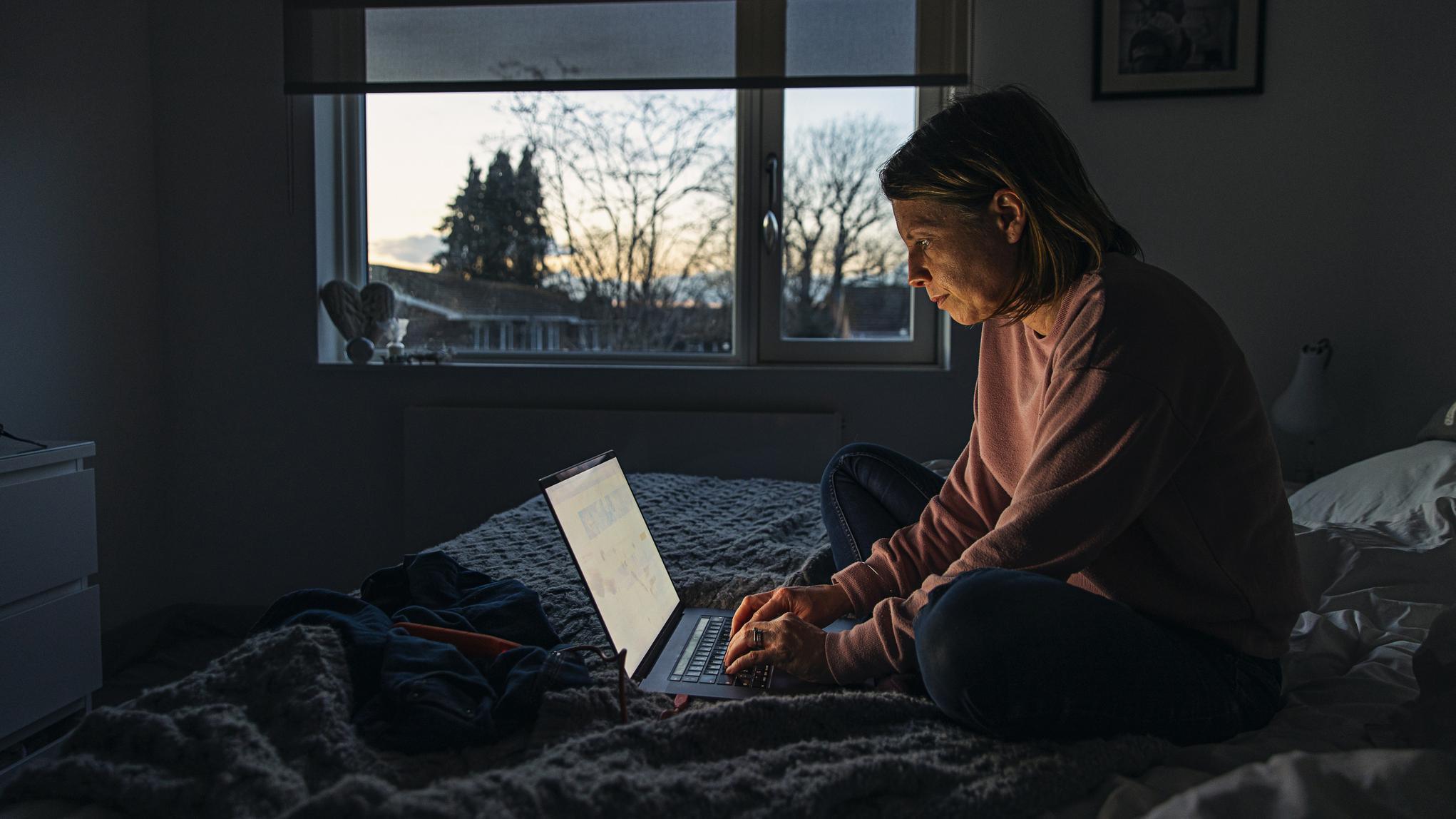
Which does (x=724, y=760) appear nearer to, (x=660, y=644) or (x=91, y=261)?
(x=660, y=644)

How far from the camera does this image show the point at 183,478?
110 inches

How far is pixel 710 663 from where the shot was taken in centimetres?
106

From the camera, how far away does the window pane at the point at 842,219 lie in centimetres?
269

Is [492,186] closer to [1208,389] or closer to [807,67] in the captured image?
[807,67]

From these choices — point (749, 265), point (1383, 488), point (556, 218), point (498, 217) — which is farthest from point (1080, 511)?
point (498, 217)

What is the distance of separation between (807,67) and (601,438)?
118 cm

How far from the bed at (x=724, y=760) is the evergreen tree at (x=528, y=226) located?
2.05 metres

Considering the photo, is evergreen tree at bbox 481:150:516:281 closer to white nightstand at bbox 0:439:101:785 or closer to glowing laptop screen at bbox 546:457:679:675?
white nightstand at bbox 0:439:101:785

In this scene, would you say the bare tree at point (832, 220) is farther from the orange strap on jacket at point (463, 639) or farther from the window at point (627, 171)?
the orange strap on jacket at point (463, 639)

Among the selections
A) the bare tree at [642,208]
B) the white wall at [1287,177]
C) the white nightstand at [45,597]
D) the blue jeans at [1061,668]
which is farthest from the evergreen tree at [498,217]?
the blue jeans at [1061,668]

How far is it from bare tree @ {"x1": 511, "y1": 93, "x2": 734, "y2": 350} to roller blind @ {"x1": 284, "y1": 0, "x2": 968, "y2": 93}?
6.4 inches

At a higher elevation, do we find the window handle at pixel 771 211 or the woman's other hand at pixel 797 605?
the window handle at pixel 771 211

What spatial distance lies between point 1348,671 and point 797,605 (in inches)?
24.9

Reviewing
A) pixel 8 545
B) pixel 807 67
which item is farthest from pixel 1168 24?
pixel 8 545
